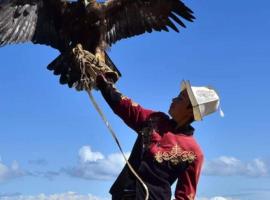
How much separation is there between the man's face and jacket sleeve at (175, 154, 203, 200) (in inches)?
8.1

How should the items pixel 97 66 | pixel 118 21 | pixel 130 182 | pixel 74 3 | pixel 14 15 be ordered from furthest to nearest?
pixel 118 21
pixel 74 3
pixel 14 15
pixel 97 66
pixel 130 182

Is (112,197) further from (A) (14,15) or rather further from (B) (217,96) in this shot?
(A) (14,15)

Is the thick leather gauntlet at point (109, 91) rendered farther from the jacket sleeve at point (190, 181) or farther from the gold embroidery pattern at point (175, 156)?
the jacket sleeve at point (190, 181)

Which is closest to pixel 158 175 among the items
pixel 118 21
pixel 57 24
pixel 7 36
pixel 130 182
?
pixel 130 182

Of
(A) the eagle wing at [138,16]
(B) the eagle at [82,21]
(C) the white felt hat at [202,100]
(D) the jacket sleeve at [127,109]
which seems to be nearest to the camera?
(C) the white felt hat at [202,100]

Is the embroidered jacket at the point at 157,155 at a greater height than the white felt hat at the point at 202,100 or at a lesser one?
lesser

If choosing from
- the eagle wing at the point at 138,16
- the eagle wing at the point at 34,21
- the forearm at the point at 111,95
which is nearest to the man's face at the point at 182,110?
the forearm at the point at 111,95

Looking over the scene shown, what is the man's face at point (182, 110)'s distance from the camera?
11.4ft

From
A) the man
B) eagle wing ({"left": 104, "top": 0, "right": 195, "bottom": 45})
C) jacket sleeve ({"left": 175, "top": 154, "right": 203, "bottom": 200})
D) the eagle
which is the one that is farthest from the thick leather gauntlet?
eagle wing ({"left": 104, "top": 0, "right": 195, "bottom": 45})

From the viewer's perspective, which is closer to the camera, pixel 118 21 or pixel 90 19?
pixel 90 19

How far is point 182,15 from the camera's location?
24.8 feet

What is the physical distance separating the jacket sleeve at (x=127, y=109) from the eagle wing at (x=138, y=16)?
4.09 m

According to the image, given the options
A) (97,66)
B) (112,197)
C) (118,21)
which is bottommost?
(112,197)

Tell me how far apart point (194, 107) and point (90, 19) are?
417 centimetres
